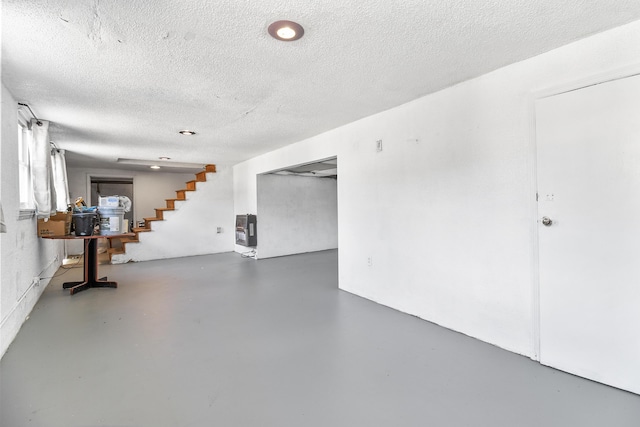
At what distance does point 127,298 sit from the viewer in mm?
3645

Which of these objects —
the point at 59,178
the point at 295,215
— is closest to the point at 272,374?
the point at 295,215

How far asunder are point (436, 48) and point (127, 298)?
4127mm

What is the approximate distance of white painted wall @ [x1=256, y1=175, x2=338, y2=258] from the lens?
6340mm

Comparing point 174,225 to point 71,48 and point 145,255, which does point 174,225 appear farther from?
point 71,48

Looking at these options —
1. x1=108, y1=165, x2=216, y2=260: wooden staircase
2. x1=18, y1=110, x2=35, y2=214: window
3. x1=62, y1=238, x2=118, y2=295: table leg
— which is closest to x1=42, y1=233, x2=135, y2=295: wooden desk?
x1=62, y1=238, x2=118, y2=295: table leg

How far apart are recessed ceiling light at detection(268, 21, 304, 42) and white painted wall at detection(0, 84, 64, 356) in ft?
7.70

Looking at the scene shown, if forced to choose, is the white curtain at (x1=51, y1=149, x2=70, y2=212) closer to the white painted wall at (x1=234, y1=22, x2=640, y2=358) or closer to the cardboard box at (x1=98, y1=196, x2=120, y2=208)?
the cardboard box at (x1=98, y1=196, x2=120, y2=208)

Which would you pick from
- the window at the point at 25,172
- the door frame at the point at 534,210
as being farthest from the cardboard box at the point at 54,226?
the door frame at the point at 534,210

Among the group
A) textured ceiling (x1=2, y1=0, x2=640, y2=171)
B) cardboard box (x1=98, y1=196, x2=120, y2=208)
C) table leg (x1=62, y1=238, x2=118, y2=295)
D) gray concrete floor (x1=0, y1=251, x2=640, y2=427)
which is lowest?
gray concrete floor (x1=0, y1=251, x2=640, y2=427)

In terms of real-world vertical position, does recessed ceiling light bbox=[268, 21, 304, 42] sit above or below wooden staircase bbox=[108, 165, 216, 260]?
above

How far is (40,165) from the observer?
3320 mm

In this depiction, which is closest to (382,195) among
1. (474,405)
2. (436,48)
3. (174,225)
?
(436,48)

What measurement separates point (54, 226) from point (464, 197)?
16.1 feet

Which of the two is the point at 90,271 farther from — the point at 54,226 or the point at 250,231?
the point at 250,231
